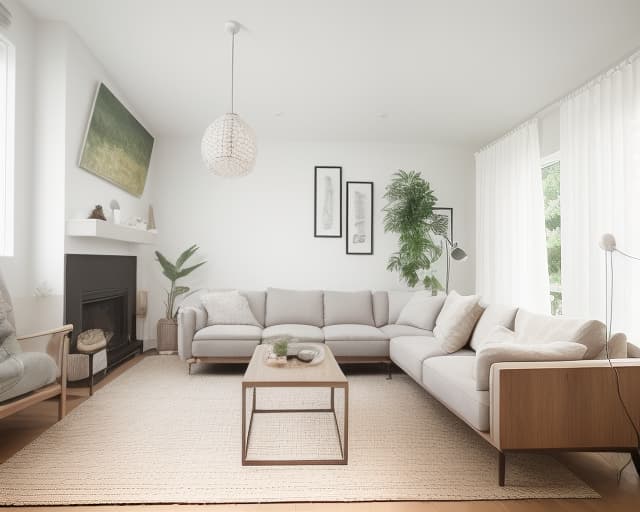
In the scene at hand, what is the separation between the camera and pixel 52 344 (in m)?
2.95

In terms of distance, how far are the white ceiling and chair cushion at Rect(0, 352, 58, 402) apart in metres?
2.47

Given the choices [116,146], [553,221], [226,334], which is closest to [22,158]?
[116,146]

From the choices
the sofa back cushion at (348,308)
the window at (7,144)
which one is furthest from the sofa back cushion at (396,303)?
the window at (7,144)

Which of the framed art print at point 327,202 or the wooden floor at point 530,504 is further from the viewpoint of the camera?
the framed art print at point 327,202

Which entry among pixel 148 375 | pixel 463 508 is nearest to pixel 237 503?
pixel 463 508

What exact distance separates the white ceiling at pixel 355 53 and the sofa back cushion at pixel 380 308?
2.14m

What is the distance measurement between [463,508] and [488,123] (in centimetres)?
456

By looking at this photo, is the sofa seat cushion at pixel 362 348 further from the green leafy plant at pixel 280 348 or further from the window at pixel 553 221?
the window at pixel 553 221

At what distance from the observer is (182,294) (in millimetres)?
5859

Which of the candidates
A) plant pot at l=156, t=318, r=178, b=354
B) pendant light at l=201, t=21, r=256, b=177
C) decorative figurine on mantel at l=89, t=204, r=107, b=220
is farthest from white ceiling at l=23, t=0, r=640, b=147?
plant pot at l=156, t=318, r=178, b=354

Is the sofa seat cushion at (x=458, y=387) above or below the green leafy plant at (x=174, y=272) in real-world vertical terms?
below

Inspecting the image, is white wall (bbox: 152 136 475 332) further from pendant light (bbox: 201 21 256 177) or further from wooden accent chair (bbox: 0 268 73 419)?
wooden accent chair (bbox: 0 268 73 419)

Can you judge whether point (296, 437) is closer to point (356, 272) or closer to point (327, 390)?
point (327, 390)

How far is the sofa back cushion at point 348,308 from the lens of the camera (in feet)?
16.6
